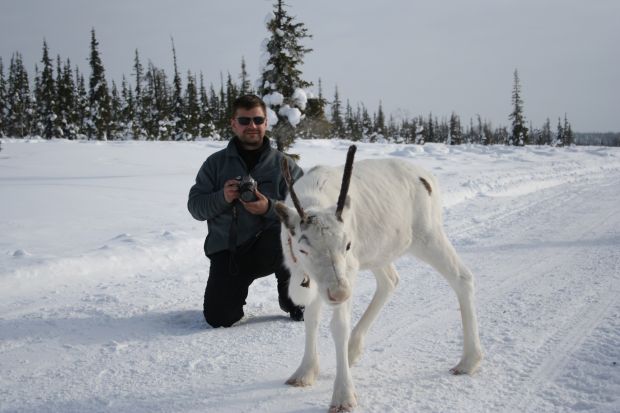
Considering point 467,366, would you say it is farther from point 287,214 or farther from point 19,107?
point 19,107

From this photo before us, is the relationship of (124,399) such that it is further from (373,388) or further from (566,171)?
(566,171)

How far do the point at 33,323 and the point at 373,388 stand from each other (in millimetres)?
3138

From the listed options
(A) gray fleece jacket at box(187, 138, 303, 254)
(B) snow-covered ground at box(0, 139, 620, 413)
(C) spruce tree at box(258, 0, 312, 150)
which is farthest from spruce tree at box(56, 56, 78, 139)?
(A) gray fleece jacket at box(187, 138, 303, 254)

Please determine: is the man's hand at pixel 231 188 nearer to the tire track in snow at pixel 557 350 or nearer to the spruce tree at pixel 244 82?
the tire track in snow at pixel 557 350

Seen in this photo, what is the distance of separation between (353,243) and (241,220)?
1.86 metres

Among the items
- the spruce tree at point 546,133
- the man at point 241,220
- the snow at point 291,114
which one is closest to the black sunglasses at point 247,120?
the man at point 241,220

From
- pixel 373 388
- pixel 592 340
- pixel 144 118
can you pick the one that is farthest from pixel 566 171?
pixel 144 118

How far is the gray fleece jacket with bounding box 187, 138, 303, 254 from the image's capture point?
4719 millimetres

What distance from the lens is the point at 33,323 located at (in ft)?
14.1

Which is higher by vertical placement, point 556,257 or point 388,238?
point 388,238

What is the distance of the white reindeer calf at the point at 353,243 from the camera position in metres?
2.66

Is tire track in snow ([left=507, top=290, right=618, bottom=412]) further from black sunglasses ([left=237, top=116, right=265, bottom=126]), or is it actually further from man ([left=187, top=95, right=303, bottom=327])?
black sunglasses ([left=237, top=116, right=265, bottom=126])

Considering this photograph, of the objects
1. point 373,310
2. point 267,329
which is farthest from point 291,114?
point 373,310

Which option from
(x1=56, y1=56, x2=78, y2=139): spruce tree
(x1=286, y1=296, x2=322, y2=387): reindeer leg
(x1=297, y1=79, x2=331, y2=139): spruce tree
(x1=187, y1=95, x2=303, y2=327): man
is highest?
(x1=56, y1=56, x2=78, y2=139): spruce tree
